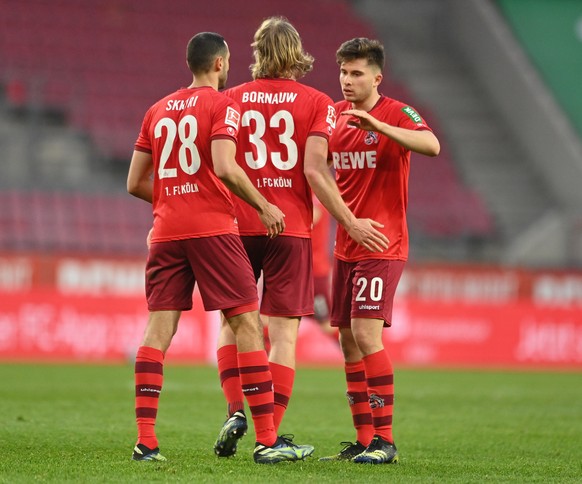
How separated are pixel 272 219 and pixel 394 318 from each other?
1061 centimetres

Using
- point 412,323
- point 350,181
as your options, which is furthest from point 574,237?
point 350,181

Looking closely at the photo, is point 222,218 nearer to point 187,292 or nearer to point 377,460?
point 187,292

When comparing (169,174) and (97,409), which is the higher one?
(169,174)

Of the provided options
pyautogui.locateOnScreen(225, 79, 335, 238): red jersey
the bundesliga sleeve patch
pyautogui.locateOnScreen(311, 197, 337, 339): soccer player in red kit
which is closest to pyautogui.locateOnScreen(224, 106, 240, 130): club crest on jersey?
pyautogui.locateOnScreen(225, 79, 335, 238): red jersey

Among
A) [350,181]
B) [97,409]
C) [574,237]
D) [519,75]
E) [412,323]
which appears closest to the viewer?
[350,181]

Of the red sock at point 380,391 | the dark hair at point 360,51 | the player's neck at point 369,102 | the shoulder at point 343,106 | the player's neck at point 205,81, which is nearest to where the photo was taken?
→ the player's neck at point 205,81

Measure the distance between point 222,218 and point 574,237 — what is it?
46.7 feet

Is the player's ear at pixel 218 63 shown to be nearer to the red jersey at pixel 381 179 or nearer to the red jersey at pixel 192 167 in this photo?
the red jersey at pixel 192 167

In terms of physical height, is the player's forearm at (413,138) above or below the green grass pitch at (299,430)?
above

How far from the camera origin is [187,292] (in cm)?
560

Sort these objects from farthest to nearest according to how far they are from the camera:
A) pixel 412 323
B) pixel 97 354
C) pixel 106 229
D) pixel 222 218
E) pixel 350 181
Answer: pixel 106 229
pixel 412 323
pixel 97 354
pixel 350 181
pixel 222 218

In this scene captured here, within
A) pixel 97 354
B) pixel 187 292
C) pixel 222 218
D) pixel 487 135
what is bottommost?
pixel 97 354

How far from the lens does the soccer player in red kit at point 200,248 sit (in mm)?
5441

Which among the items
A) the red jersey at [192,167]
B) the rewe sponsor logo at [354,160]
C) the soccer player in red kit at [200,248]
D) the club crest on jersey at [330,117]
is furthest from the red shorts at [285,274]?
the club crest on jersey at [330,117]
